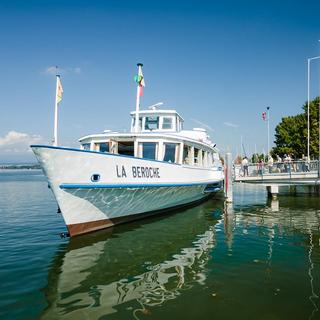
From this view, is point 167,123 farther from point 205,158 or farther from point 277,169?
point 277,169

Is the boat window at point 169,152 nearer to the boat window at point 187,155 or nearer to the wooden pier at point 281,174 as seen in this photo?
the boat window at point 187,155

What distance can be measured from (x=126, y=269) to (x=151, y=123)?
10.8 metres

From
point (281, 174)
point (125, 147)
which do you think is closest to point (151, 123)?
point (125, 147)

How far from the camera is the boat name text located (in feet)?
35.0

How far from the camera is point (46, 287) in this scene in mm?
6242

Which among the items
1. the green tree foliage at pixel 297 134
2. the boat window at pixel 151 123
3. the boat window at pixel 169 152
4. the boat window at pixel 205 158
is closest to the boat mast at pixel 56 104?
the boat window at pixel 169 152

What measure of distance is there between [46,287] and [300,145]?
122ft

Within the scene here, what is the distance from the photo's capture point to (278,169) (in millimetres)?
21531

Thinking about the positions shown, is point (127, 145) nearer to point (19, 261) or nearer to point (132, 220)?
point (132, 220)

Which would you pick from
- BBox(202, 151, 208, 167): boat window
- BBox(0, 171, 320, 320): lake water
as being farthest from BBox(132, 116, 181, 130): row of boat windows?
BBox(0, 171, 320, 320): lake water

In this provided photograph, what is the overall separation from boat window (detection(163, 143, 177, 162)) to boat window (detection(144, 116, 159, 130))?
3.35 m

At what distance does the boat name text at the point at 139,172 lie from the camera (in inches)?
420

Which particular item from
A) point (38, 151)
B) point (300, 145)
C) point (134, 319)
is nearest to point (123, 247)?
point (38, 151)

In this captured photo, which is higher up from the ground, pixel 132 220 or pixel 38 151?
pixel 38 151
